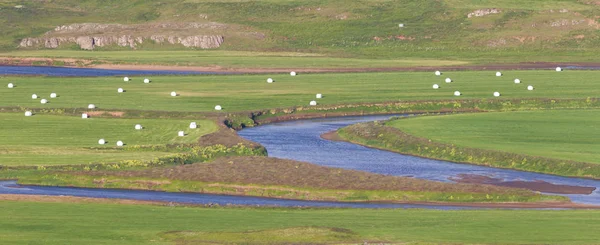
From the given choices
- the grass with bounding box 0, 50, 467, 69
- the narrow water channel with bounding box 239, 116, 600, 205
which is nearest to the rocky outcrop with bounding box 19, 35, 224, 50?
the grass with bounding box 0, 50, 467, 69

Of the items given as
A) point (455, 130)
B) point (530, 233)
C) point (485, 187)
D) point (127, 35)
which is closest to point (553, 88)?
point (455, 130)

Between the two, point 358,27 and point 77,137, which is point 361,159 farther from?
point 358,27

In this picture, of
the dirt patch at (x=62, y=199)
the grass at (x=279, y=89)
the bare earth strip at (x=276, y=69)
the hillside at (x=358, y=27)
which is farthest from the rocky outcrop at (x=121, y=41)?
the dirt patch at (x=62, y=199)

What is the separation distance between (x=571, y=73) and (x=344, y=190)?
6375 centimetres

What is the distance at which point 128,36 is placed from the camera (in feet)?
554

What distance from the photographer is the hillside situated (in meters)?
157

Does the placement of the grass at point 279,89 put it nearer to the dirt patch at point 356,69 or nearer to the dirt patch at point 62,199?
the dirt patch at point 356,69

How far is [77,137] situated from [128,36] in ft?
307

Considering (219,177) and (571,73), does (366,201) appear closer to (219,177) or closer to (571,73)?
(219,177)

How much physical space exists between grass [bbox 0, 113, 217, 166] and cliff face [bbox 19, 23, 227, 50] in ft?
→ 265

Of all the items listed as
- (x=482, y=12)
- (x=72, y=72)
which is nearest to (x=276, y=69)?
(x=72, y=72)

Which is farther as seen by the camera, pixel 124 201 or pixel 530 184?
pixel 530 184

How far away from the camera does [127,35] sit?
557 feet

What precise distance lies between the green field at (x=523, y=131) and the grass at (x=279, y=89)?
11.7 m
